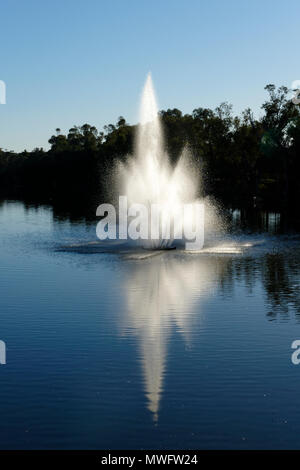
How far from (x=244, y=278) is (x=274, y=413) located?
17.0 m

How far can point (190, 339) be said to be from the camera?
19.1 meters

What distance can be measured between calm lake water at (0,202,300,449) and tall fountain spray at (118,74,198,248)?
14.4 metres

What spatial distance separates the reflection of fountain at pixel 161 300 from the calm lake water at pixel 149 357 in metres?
0.06

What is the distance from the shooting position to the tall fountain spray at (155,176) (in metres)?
52.6

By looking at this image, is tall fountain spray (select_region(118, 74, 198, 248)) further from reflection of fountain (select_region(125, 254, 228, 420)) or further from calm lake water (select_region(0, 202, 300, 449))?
calm lake water (select_region(0, 202, 300, 449))

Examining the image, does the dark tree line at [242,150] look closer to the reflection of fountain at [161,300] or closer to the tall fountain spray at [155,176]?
the tall fountain spray at [155,176]

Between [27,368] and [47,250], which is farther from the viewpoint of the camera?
[47,250]

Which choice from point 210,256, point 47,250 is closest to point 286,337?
point 210,256

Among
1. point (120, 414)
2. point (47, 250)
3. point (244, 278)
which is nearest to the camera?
point (120, 414)

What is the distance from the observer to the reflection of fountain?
55.2 ft

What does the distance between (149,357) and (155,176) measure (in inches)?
1577

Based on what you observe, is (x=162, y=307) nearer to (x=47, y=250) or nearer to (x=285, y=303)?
(x=285, y=303)

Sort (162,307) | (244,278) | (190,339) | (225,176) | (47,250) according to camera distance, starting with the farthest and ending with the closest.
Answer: (225,176) < (47,250) < (244,278) < (162,307) < (190,339)
